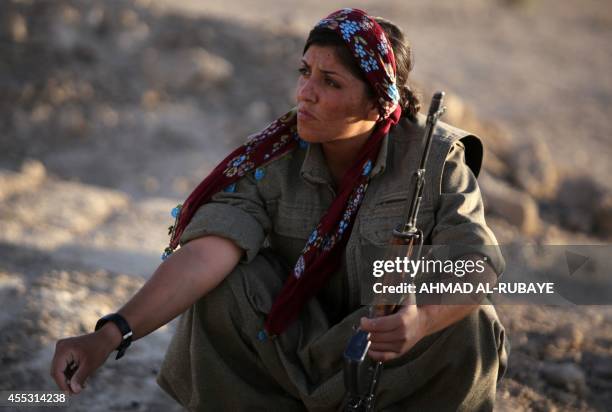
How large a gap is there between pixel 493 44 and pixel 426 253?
8768mm

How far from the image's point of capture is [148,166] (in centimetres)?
550

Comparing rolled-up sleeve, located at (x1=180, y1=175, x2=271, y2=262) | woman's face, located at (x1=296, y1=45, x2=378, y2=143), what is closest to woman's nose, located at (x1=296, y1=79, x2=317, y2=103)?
woman's face, located at (x1=296, y1=45, x2=378, y2=143)

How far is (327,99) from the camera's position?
240cm

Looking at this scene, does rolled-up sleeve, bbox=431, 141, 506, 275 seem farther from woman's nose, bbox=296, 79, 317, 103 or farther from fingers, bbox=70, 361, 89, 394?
fingers, bbox=70, 361, 89, 394

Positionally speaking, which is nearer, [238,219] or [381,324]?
[381,324]

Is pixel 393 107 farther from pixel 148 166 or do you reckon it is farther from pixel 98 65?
pixel 98 65

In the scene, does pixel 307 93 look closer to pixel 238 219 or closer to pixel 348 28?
pixel 348 28

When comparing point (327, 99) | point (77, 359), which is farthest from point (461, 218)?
point (77, 359)

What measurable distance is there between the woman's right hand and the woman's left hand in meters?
0.64

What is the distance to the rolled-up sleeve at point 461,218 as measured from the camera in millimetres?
2195

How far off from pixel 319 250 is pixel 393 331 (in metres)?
0.49

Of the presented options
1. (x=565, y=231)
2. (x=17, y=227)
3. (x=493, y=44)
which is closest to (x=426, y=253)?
(x=17, y=227)

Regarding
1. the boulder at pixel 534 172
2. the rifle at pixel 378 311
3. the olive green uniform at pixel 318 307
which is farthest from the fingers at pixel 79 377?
Result: the boulder at pixel 534 172

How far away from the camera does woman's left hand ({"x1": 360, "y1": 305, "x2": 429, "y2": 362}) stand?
6.61 ft
